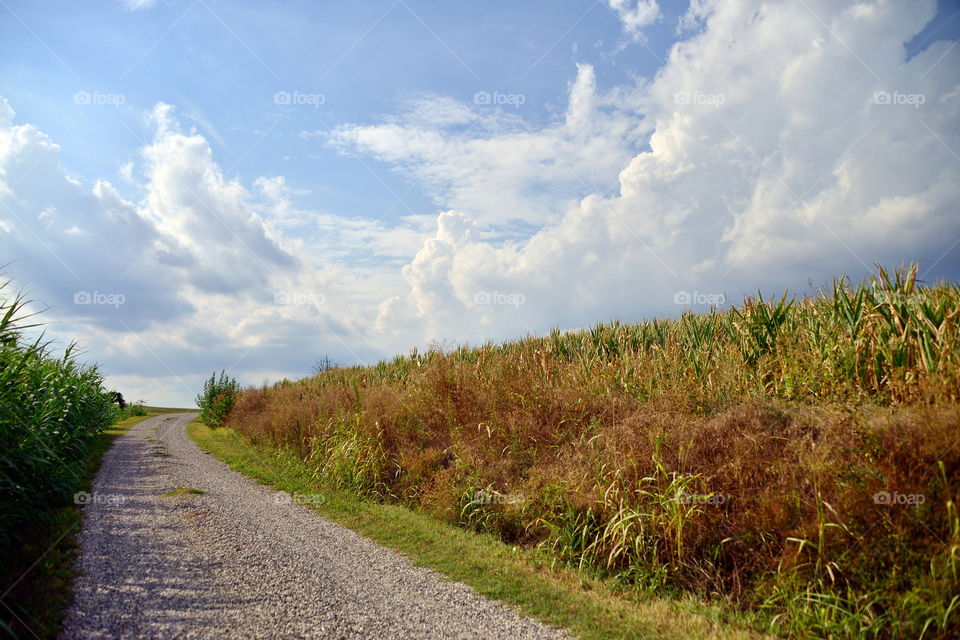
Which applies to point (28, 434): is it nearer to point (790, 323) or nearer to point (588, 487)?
point (588, 487)

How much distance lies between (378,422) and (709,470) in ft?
22.7

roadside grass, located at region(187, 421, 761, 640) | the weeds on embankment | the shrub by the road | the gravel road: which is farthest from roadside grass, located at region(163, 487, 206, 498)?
the shrub by the road

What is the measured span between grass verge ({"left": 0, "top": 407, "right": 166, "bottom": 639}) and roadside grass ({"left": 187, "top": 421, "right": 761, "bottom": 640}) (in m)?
3.44

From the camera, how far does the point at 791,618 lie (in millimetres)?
4484

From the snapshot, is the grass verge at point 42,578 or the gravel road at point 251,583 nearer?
the grass verge at point 42,578

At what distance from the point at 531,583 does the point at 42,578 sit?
4.91 metres

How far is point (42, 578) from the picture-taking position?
16.8 ft

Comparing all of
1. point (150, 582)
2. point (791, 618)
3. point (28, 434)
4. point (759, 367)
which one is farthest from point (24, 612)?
point (759, 367)

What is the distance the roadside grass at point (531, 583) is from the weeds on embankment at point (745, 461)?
0.30m

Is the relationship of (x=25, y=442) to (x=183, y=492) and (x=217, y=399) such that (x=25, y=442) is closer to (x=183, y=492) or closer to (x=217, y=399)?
(x=183, y=492)

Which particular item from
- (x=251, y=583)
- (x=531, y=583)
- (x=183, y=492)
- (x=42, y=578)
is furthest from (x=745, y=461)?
(x=183, y=492)

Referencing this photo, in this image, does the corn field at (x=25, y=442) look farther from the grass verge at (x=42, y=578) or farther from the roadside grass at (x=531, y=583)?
the roadside grass at (x=531, y=583)

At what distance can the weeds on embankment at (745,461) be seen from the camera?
4.48 m

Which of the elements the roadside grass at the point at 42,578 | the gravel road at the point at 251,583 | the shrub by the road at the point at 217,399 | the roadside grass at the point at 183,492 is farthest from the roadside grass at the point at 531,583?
the shrub by the road at the point at 217,399
